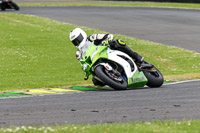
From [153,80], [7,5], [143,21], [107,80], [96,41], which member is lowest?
[7,5]

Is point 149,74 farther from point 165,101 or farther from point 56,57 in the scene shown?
point 56,57

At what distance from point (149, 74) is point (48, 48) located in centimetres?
1339

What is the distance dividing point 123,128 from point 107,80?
4203mm

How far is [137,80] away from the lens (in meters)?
12.4

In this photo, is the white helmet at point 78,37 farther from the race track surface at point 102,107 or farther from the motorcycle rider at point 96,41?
the race track surface at point 102,107

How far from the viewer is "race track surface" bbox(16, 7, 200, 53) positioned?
28.9 m

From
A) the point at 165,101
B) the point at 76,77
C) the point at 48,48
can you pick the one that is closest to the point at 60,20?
the point at 48,48

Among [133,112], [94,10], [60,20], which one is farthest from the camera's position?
[94,10]

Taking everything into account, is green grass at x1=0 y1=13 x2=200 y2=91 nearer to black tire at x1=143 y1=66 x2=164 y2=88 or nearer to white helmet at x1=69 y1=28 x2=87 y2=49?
white helmet at x1=69 y1=28 x2=87 y2=49

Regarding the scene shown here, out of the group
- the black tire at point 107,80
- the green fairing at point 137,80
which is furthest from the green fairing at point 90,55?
the green fairing at point 137,80

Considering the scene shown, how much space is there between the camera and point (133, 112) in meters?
9.20

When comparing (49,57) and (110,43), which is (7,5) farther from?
(110,43)

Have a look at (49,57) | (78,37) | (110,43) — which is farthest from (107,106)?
(49,57)

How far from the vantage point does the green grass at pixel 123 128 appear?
296 inches
